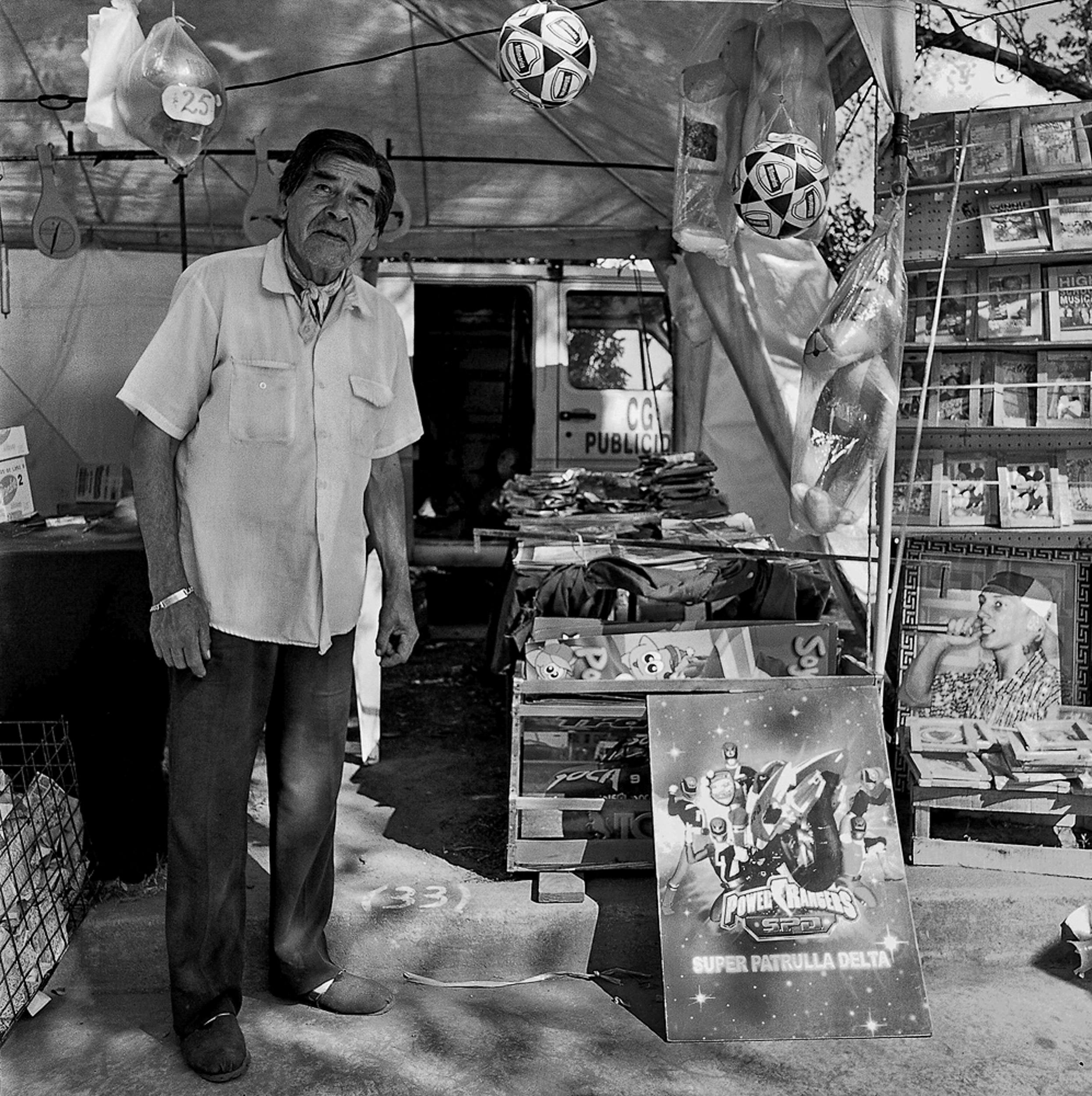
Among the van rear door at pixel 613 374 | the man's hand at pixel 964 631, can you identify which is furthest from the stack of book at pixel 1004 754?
the van rear door at pixel 613 374

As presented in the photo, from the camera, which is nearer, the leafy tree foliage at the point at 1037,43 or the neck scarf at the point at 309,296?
the neck scarf at the point at 309,296

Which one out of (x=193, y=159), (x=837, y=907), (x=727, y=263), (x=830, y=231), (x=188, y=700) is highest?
(x=830, y=231)

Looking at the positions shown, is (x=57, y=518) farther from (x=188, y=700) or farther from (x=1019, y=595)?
(x=1019, y=595)

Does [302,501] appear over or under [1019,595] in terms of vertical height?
over

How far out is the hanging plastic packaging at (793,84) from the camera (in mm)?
3670

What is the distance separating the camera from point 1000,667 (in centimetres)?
418

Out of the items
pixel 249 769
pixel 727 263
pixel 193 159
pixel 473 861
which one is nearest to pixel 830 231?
pixel 727 263

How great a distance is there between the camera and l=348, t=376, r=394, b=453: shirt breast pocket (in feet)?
9.92

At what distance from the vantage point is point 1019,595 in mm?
4191

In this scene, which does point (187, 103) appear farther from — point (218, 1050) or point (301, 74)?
point (218, 1050)

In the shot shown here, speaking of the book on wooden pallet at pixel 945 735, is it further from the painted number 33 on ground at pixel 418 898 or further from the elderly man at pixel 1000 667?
the painted number 33 on ground at pixel 418 898

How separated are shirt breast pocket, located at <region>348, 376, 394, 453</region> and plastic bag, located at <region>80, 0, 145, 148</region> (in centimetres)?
180

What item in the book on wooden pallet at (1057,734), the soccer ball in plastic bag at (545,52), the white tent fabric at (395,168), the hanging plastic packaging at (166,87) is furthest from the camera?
the white tent fabric at (395,168)

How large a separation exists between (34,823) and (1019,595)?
10.9ft
